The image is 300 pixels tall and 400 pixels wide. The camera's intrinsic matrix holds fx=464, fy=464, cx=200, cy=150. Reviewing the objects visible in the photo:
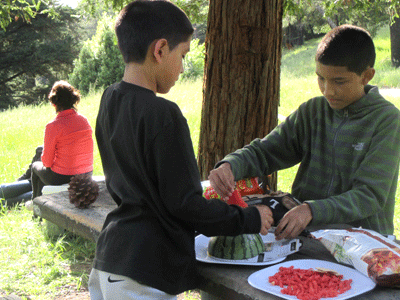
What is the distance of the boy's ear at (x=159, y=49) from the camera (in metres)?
1.58

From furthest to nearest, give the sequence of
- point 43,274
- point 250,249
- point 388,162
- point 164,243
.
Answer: point 43,274, point 388,162, point 250,249, point 164,243

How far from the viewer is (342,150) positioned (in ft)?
7.17

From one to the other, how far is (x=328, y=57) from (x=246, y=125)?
55.0 inches

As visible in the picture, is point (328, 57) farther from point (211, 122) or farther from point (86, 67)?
point (86, 67)

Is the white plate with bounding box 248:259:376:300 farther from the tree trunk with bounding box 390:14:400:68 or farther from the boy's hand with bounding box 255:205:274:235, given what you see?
the tree trunk with bounding box 390:14:400:68

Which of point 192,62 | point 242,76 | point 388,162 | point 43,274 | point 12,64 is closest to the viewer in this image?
point 388,162

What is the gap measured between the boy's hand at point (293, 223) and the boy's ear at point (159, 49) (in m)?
0.78

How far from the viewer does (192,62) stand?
19.6 meters

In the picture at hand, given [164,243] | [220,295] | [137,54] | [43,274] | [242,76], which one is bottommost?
[43,274]

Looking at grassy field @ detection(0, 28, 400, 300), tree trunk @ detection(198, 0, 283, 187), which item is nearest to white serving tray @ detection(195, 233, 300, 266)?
tree trunk @ detection(198, 0, 283, 187)

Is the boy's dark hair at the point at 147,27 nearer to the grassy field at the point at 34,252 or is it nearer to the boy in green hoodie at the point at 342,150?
the boy in green hoodie at the point at 342,150

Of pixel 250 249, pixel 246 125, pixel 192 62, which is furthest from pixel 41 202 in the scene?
pixel 192 62

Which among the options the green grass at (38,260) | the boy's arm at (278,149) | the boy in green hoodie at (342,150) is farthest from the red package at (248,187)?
the green grass at (38,260)

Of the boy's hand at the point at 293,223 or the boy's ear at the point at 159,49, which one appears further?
the boy's hand at the point at 293,223
